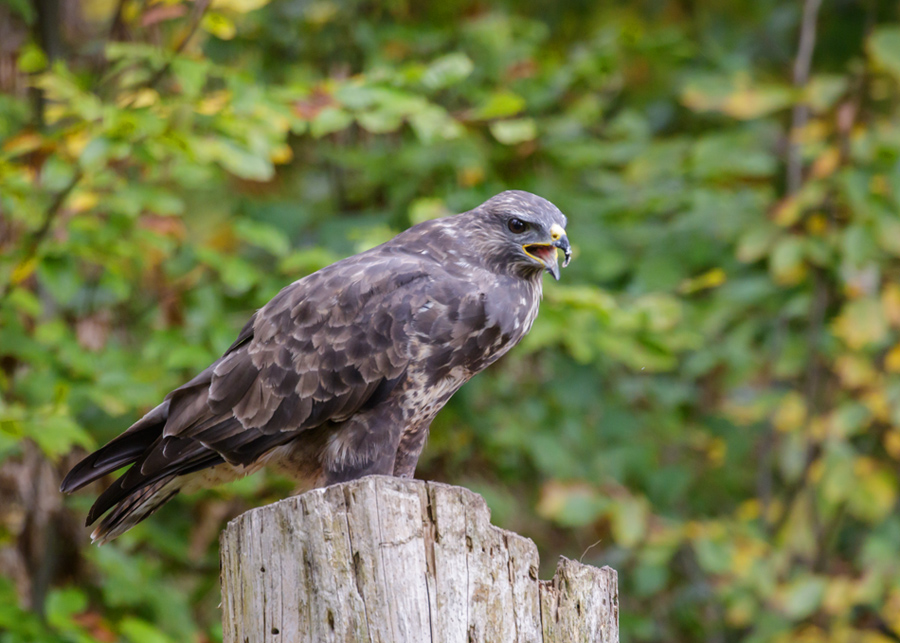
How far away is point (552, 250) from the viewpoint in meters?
3.32

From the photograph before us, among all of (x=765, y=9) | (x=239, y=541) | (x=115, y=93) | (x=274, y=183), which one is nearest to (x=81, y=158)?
(x=115, y=93)

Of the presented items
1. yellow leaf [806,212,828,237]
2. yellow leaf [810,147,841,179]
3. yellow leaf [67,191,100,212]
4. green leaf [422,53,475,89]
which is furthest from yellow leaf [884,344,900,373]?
yellow leaf [67,191,100,212]

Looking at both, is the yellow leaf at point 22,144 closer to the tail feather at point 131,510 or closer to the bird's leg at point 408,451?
the tail feather at point 131,510

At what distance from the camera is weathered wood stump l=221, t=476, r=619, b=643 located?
86.6 inches

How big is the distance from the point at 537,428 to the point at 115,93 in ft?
9.06

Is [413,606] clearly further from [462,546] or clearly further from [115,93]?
[115,93]

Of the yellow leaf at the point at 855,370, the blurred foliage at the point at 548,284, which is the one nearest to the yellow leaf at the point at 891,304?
the blurred foliage at the point at 548,284

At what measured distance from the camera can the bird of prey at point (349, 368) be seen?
10.1ft

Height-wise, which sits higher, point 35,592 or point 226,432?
point 226,432

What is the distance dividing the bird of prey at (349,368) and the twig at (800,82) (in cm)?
313

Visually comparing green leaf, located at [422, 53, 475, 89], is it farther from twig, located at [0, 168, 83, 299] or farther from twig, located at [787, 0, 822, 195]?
twig, located at [787, 0, 822, 195]

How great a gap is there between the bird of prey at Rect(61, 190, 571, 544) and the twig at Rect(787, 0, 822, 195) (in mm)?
3130

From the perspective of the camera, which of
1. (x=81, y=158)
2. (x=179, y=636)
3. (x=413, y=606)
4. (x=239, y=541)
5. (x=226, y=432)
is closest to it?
(x=413, y=606)

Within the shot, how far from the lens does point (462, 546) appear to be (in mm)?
2271
